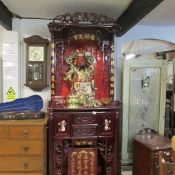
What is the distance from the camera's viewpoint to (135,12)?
122 inches

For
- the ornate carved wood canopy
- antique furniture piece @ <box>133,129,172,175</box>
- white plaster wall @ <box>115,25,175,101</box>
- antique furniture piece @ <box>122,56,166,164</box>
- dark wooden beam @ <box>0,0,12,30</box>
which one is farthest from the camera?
white plaster wall @ <box>115,25,175,101</box>

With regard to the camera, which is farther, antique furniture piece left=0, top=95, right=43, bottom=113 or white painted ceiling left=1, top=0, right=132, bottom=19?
antique furniture piece left=0, top=95, right=43, bottom=113

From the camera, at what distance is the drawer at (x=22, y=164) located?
326 centimetres

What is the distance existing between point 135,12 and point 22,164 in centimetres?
235

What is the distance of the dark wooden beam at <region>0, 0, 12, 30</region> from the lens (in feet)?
10.5

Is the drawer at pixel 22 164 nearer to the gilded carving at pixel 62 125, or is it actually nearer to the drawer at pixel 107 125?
the gilded carving at pixel 62 125

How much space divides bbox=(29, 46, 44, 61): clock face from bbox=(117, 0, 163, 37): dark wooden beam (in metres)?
1.15

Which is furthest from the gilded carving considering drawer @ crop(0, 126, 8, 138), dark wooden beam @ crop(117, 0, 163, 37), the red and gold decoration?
dark wooden beam @ crop(117, 0, 163, 37)

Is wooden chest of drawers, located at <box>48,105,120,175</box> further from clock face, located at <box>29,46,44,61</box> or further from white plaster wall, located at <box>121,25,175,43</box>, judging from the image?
white plaster wall, located at <box>121,25,175,43</box>

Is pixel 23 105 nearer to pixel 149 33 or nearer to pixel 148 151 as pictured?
pixel 148 151

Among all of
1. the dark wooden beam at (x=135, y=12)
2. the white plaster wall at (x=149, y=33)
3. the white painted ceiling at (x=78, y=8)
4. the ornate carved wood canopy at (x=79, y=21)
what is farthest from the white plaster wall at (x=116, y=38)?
the ornate carved wood canopy at (x=79, y=21)

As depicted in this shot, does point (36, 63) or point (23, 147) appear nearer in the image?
point (23, 147)

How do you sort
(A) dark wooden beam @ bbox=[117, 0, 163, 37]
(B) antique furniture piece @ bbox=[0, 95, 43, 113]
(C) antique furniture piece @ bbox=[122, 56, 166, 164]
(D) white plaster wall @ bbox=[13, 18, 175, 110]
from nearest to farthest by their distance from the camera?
(A) dark wooden beam @ bbox=[117, 0, 163, 37] → (B) antique furniture piece @ bbox=[0, 95, 43, 113] → (D) white plaster wall @ bbox=[13, 18, 175, 110] → (C) antique furniture piece @ bbox=[122, 56, 166, 164]

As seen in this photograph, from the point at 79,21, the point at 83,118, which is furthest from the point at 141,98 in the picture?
the point at 79,21
